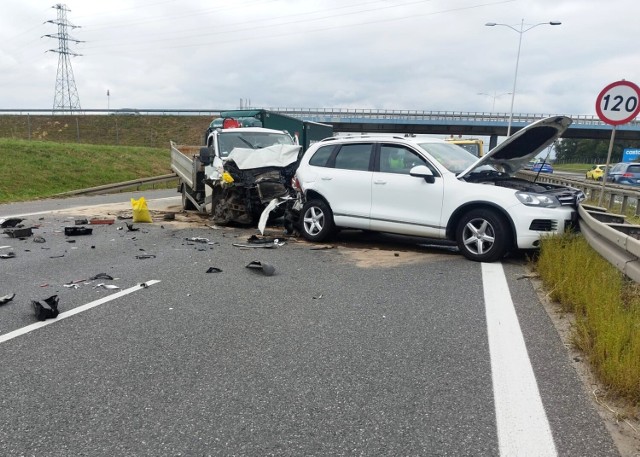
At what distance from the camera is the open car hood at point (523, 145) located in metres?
7.53

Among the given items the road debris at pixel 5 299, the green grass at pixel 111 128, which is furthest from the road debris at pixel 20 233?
the green grass at pixel 111 128

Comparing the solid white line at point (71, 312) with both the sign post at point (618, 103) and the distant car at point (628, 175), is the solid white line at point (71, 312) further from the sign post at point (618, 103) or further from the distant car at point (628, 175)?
the distant car at point (628, 175)

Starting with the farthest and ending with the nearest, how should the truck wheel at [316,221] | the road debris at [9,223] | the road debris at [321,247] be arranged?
the road debris at [9,223] → the truck wheel at [316,221] → the road debris at [321,247]

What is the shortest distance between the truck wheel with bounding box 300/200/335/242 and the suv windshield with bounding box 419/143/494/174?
6.37 feet

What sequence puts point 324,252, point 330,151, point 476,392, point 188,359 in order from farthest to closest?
1. point 330,151
2. point 324,252
3. point 188,359
4. point 476,392

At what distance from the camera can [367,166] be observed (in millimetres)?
8320

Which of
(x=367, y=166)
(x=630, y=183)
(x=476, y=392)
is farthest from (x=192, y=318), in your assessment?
(x=630, y=183)

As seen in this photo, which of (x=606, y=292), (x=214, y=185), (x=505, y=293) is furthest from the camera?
(x=214, y=185)

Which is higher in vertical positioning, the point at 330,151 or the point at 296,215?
the point at 330,151

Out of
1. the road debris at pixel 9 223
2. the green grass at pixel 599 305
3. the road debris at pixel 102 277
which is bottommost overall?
the road debris at pixel 9 223

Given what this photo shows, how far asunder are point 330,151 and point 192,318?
4804mm

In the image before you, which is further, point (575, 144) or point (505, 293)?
point (575, 144)

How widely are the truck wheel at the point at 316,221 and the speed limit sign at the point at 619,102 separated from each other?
17.9 feet

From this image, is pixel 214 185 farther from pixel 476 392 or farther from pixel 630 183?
pixel 630 183
